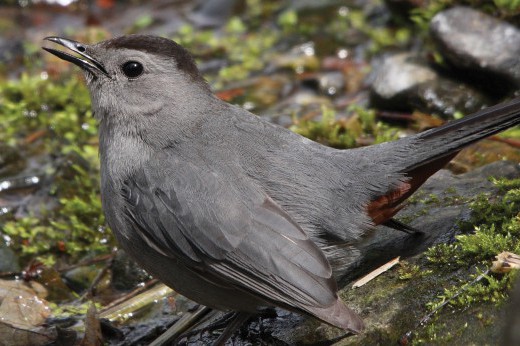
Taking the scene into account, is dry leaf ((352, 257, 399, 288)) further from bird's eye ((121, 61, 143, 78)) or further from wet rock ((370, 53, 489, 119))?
wet rock ((370, 53, 489, 119))

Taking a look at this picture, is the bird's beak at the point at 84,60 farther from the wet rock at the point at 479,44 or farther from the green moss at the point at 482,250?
the wet rock at the point at 479,44

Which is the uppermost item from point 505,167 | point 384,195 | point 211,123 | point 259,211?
point 211,123

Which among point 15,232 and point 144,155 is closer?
point 144,155

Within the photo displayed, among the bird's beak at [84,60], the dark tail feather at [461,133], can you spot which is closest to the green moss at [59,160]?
the bird's beak at [84,60]

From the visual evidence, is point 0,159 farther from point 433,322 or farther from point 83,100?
point 433,322

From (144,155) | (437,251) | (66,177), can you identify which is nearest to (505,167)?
(437,251)

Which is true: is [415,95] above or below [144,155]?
below

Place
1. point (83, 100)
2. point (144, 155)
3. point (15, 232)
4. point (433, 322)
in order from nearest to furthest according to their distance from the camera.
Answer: point (433, 322)
point (144, 155)
point (15, 232)
point (83, 100)
